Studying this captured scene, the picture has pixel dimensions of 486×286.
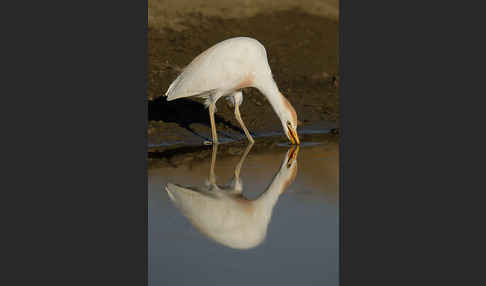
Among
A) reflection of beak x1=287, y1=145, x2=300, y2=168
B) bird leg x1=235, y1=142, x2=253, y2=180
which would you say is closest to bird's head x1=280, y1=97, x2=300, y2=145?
reflection of beak x1=287, y1=145, x2=300, y2=168

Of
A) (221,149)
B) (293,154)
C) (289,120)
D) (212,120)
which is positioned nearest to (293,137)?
(289,120)

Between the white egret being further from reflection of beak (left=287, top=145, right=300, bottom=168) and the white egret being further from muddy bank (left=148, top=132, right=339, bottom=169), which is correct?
muddy bank (left=148, top=132, right=339, bottom=169)

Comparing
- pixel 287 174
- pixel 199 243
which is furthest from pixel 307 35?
pixel 199 243

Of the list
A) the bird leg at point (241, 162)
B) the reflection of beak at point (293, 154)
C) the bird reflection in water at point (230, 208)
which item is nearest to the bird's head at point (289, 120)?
the reflection of beak at point (293, 154)

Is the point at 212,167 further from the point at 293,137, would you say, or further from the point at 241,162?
the point at 293,137

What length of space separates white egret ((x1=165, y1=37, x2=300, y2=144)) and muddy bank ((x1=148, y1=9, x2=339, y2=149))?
34.0 inches

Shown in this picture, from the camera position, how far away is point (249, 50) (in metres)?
10.6

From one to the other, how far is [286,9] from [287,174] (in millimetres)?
9814

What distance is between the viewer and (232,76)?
1047 cm

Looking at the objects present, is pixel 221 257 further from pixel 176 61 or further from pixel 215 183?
pixel 176 61

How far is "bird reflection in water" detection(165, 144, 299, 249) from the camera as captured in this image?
7047mm

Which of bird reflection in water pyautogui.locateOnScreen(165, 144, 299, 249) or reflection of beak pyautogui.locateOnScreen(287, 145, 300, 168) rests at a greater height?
reflection of beak pyautogui.locateOnScreen(287, 145, 300, 168)

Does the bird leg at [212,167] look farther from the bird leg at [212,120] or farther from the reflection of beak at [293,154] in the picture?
the reflection of beak at [293,154]

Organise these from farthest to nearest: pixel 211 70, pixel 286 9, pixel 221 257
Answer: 1. pixel 286 9
2. pixel 211 70
3. pixel 221 257
